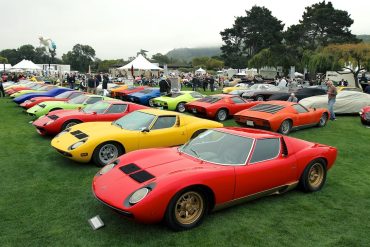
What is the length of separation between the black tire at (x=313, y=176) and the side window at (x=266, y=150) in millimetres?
723

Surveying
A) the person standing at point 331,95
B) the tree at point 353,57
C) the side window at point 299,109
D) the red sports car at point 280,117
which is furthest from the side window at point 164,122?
the tree at point 353,57

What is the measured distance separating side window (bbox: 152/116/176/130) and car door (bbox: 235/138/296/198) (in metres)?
3.06

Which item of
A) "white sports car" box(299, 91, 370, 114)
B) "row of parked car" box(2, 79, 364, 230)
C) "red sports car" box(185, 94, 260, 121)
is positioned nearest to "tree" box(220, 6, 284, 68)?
"white sports car" box(299, 91, 370, 114)

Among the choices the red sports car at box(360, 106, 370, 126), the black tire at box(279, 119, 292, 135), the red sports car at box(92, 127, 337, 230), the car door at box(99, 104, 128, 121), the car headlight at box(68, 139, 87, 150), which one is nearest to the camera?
the red sports car at box(92, 127, 337, 230)

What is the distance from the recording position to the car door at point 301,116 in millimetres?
11691

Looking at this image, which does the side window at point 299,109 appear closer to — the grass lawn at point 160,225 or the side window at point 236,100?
the side window at point 236,100

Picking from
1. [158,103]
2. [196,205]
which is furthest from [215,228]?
[158,103]

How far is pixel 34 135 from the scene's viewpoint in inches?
411

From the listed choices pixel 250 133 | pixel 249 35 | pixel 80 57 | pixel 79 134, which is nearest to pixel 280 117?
pixel 250 133

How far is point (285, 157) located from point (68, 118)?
251 inches

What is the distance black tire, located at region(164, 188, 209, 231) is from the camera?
14.0ft

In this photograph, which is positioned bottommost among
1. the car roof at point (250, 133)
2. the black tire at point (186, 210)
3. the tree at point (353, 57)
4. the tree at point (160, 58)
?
the black tire at point (186, 210)

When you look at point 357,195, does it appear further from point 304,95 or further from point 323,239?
point 304,95

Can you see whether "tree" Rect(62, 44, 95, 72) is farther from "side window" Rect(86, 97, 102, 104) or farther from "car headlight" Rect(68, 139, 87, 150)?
"car headlight" Rect(68, 139, 87, 150)
